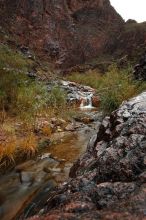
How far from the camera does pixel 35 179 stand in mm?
8922

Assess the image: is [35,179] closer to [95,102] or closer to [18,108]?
[18,108]

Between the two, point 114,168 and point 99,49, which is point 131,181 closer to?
point 114,168

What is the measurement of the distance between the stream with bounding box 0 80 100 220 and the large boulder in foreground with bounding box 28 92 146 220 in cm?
129

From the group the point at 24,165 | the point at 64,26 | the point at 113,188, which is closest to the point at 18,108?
the point at 24,165

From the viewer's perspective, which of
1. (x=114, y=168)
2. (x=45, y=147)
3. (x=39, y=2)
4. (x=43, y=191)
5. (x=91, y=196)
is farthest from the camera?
(x=39, y=2)

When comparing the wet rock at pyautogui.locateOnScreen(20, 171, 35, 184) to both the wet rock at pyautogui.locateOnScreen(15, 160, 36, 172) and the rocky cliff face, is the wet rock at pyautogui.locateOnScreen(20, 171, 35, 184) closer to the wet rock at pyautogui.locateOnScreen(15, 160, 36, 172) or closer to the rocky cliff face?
the wet rock at pyautogui.locateOnScreen(15, 160, 36, 172)

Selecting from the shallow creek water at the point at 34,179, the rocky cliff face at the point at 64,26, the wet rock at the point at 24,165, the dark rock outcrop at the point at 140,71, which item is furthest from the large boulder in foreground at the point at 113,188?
the rocky cliff face at the point at 64,26

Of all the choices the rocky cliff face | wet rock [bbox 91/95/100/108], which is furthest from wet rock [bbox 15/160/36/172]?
the rocky cliff face

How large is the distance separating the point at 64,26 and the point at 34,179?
90.0 meters

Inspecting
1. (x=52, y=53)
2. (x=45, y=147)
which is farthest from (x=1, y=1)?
(x=45, y=147)

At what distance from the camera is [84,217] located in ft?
11.8

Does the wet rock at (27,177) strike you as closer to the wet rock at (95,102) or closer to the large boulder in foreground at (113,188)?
the large boulder in foreground at (113,188)

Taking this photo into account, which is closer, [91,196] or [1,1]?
[91,196]

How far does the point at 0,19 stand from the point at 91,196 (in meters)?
81.1
